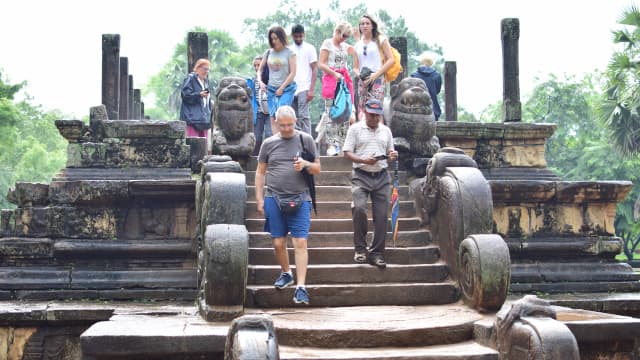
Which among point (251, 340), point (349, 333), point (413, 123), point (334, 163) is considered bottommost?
point (349, 333)

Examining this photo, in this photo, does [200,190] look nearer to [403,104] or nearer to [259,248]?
[259,248]

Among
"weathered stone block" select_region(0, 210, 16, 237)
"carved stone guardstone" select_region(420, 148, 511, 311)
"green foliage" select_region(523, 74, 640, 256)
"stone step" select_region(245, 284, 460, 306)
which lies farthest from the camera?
"green foliage" select_region(523, 74, 640, 256)

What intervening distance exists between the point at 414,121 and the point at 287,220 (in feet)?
8.59

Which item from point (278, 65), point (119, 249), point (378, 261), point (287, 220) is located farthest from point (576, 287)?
point (119, 249)

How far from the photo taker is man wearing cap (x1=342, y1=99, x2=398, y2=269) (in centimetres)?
729

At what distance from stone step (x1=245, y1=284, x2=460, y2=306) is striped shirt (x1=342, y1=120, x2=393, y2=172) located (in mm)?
1077

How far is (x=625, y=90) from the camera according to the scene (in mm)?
19438

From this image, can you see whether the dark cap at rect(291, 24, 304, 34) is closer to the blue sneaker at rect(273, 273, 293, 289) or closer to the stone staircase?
the stone staircase

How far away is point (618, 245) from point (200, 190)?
4519 millimetres

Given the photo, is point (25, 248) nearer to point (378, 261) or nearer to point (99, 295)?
point (99, 295)

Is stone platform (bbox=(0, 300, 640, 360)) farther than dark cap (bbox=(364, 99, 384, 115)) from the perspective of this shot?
No

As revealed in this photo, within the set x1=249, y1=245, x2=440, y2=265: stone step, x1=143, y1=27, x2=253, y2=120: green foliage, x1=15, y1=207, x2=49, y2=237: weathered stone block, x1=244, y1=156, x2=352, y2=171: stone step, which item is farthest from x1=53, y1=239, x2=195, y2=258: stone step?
x1=143, y1=27, x2=253, y2=120: green foliage

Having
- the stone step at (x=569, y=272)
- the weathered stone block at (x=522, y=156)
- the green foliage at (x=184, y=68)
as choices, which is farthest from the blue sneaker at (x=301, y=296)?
the green foliage at (x=184, y=68)

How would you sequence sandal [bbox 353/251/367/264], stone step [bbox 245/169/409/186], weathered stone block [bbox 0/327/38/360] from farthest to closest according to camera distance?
stone step [bbox 245/169/409/186] < sandal [bbox 353/251/367/264] < weathered stone block [bbox 0/327/38/360]
